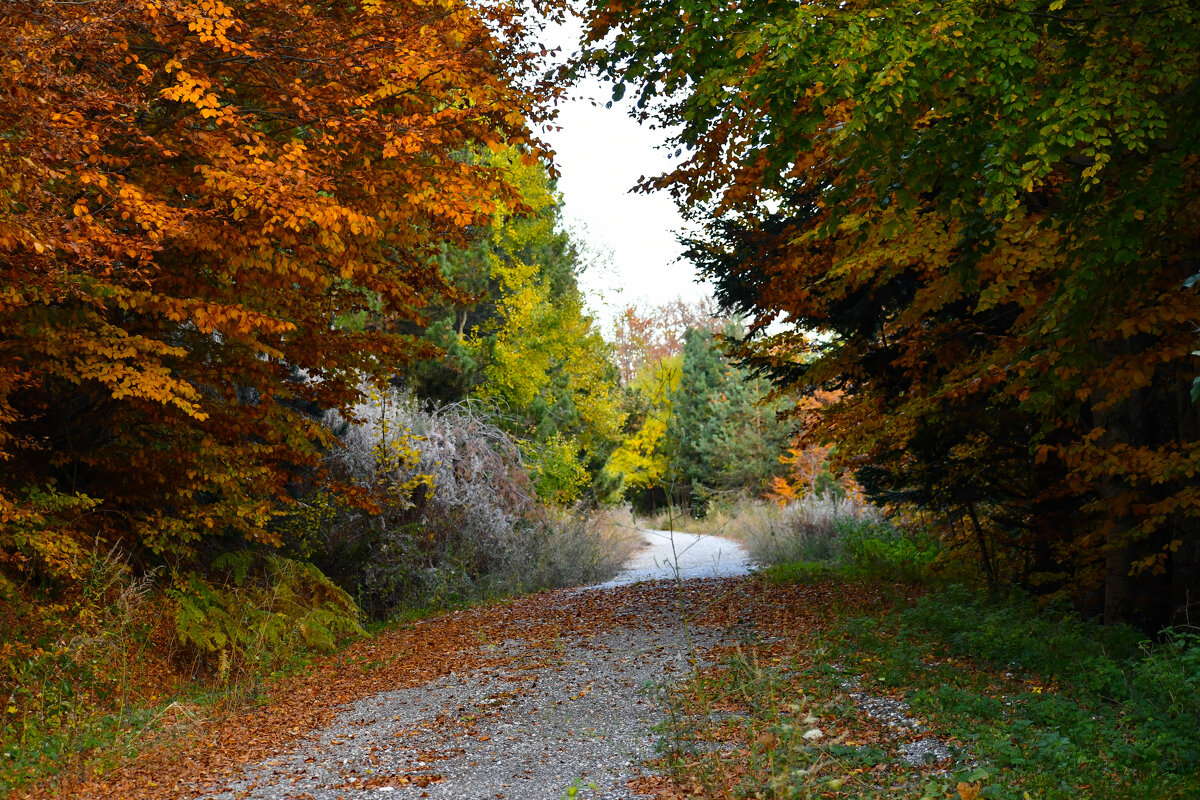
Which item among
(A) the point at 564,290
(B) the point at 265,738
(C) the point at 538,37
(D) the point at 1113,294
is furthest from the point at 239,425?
(A) the point at 564,290

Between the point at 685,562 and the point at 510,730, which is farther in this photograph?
the point at 685,562

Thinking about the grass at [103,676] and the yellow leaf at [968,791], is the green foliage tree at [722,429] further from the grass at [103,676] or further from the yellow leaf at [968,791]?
the yellow leaf at [968,791]

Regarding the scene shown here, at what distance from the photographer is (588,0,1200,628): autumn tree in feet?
17.9

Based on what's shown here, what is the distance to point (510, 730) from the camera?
21.6 ft

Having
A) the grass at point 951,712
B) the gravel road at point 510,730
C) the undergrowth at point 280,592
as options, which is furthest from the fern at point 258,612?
the grass at point 951,712

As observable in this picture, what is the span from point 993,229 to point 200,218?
20.1 ft

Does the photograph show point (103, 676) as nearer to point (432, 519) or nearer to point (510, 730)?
point (510, 730)

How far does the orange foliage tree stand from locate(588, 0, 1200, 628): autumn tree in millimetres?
1986

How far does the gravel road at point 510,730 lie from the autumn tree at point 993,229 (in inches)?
119

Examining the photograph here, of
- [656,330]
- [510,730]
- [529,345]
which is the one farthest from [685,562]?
[656,330]

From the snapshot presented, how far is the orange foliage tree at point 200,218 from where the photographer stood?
6.59 metres

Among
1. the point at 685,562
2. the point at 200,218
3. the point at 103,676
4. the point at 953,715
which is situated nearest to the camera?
the point at 953,715

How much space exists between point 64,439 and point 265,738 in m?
4.39

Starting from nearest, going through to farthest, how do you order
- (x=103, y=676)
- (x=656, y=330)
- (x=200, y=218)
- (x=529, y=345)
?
(x=200, y=218) < (x=103, y=676) < (x=529, y=345) < (x=656, y=330)
